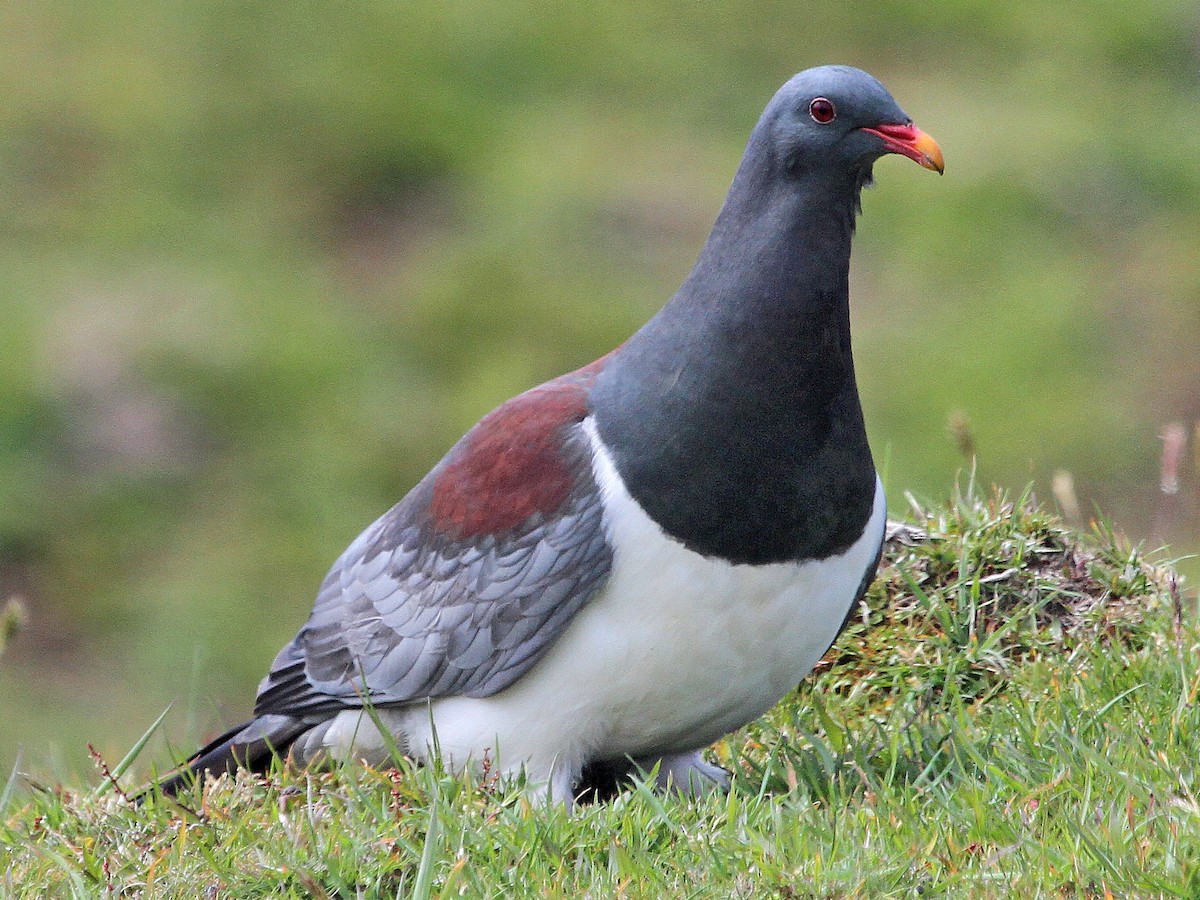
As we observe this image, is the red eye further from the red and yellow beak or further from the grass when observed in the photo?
the grass

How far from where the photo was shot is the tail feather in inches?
193

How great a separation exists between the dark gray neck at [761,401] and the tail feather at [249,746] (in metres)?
1.26

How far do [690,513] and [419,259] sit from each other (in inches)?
280

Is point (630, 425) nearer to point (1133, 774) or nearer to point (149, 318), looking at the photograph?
point (1133, 774)

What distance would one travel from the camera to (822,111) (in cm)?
427

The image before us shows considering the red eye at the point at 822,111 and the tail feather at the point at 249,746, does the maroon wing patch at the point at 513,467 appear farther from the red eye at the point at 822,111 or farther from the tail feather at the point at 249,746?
the red eye at the point at 822,111

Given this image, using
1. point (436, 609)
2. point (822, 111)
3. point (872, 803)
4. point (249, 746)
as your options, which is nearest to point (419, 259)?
point (249, 746)

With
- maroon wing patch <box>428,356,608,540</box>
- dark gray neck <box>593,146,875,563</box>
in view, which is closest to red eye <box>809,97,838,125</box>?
dark gray neck <box>593,146,875,563</box>

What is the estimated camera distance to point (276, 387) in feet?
32.2

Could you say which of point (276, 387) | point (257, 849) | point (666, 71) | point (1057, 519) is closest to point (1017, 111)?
point (666, 71)

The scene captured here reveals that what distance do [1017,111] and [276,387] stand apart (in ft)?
15.8

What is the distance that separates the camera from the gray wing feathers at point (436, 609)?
4395 millimetres

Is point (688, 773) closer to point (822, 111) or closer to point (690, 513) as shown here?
point (690, 513)

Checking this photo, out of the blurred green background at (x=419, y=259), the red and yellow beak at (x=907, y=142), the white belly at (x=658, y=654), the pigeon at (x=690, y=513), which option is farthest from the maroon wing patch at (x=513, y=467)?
the blurred green background at (x=419, y=259)
